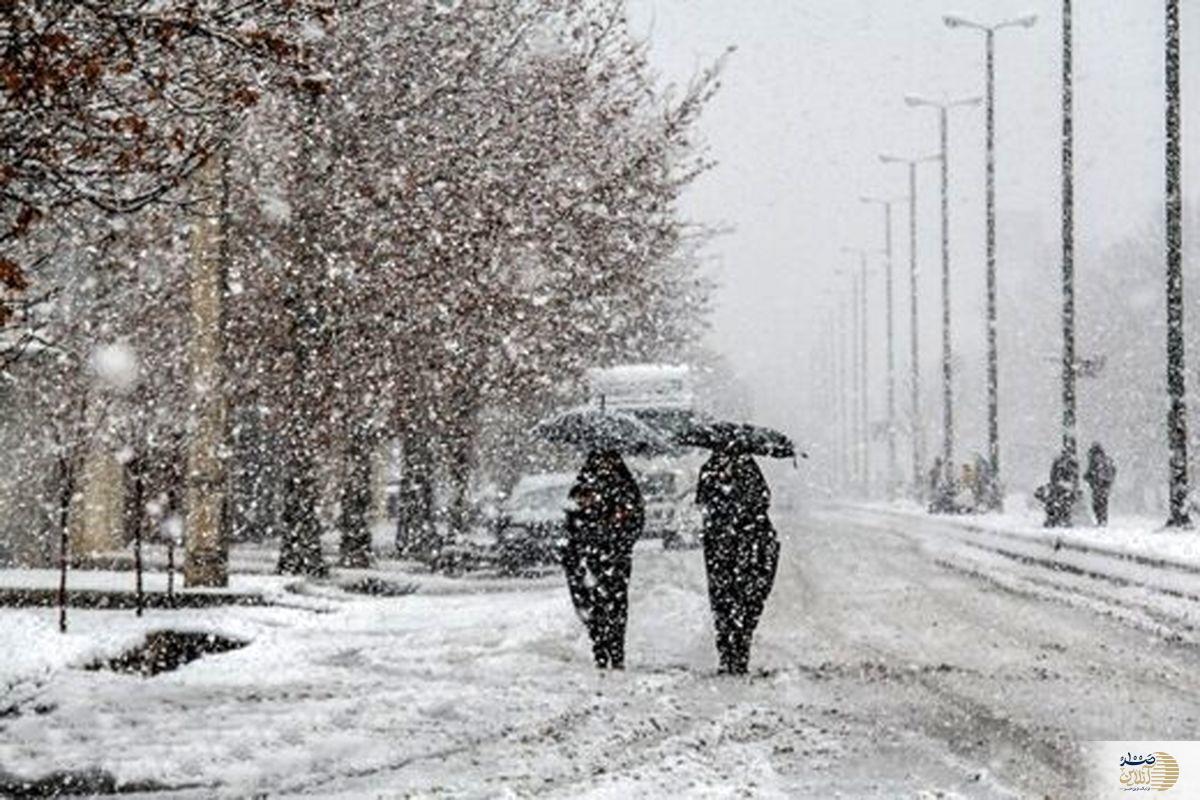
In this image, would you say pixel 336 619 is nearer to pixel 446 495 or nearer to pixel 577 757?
pixel 577 757

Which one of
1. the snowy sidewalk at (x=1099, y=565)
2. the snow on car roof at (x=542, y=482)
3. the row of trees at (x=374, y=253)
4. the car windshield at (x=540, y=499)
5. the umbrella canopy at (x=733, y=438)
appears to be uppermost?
the row of trees at (x=374, y=253)

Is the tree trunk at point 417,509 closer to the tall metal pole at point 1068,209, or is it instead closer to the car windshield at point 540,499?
the car windshield at point 540,499

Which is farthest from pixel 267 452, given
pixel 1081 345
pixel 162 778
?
pixel 1081 345

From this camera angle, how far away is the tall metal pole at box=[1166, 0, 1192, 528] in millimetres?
28391

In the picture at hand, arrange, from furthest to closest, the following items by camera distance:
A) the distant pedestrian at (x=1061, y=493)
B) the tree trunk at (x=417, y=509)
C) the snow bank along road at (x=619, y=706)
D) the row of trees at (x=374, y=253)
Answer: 1. the distant pedestrian at (x=1061, y=493)
2. the tree trunk at (x=417, y=509)
3. the row of trees at (x=374, y=253)
4. the snow bank along road at (x=619, y=706)

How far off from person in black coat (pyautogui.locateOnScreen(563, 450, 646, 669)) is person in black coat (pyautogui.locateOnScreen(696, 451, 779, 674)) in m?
0.59

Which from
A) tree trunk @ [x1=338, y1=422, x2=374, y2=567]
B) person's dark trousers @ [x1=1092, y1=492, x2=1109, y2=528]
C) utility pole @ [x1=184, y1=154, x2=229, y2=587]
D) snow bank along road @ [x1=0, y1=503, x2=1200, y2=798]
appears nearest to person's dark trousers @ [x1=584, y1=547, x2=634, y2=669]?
snow bank along road @ [x1=0, y1=503, x2=1200, y2=798]

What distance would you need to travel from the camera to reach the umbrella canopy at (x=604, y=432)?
1317 cm

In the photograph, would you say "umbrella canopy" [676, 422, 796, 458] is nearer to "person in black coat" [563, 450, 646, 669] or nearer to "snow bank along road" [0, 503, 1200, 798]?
"person in black coat" [563, 450, 646, 669]

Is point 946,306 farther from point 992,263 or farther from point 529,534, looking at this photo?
point 529,534

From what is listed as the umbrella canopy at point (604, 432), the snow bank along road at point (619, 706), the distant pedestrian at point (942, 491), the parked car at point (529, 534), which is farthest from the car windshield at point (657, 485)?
the umbrella canopy at point (604, 432)

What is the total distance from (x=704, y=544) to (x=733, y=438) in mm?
844

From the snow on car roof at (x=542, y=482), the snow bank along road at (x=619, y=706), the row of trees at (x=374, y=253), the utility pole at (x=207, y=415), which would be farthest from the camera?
the snow on car roof at (x=542, y=482)

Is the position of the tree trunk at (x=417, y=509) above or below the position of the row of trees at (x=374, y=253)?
below
